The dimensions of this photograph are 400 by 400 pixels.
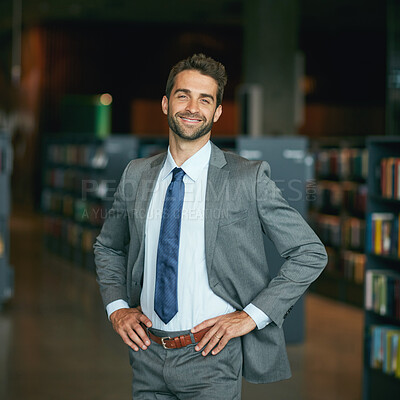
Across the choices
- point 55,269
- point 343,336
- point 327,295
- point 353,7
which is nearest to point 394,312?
point 343,336

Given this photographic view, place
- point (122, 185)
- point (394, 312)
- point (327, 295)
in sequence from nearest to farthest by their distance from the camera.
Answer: point (122, 185)
point (394, 312)
point (327, 295)

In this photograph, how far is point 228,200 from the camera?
87.1 inches

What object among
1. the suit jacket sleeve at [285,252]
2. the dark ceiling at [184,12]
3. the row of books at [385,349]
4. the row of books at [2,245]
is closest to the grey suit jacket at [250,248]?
the suit jacket sleeve at [285,252]

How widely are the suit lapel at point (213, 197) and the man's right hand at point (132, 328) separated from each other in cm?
26

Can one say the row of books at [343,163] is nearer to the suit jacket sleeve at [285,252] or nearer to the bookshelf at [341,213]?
the bookshelf at [341,213]

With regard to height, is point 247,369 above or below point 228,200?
below

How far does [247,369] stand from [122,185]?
70cm

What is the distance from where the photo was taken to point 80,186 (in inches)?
424

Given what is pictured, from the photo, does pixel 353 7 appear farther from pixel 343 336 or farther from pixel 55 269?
pixel 343 336

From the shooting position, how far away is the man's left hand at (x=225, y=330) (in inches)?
84.0

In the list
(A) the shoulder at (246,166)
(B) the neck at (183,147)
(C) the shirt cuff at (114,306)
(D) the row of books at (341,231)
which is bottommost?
(D) the row of books at (341,231)

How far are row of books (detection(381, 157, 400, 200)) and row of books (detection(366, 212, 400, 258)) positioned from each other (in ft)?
0.53

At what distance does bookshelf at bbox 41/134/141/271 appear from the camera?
9.16 meters

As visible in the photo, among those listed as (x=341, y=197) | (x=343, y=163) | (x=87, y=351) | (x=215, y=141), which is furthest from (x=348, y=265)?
(x=87, y=351)
